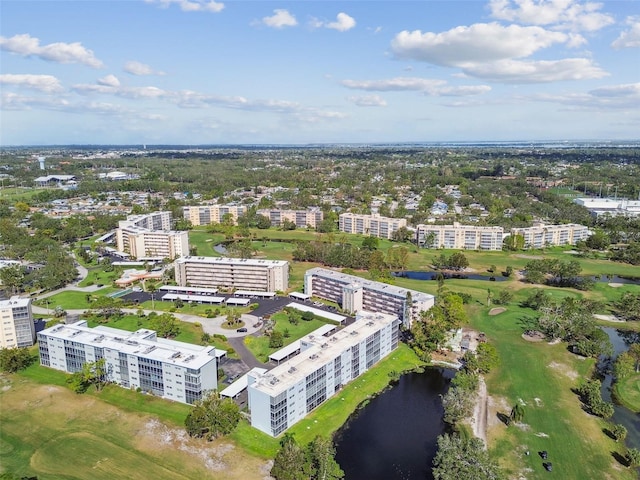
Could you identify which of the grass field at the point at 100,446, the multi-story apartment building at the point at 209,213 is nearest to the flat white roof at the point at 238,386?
the grass field at the point at 100,446

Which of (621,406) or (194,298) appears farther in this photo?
(194,298)

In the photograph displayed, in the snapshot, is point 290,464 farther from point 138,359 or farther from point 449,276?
point 449,276

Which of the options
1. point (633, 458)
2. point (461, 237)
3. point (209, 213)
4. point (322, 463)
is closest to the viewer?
point (322, 463)

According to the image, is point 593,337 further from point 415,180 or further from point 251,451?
point 415,180

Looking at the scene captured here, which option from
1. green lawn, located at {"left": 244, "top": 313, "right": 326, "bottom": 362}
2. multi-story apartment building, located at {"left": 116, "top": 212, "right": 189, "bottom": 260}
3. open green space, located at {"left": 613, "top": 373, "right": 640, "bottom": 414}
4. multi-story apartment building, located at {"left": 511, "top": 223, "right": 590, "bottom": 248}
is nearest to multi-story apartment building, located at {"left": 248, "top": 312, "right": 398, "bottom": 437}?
green lawn, located at {"left": 244, "top": 313, "right": 326, "bottom": 362}

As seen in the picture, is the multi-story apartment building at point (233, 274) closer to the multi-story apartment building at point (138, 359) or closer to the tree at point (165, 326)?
the tree at point (165, 326)

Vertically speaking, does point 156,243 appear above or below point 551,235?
above

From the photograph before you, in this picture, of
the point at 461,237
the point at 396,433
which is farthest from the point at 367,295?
the point at 461,237

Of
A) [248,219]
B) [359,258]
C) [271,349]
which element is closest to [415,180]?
[248,219]
